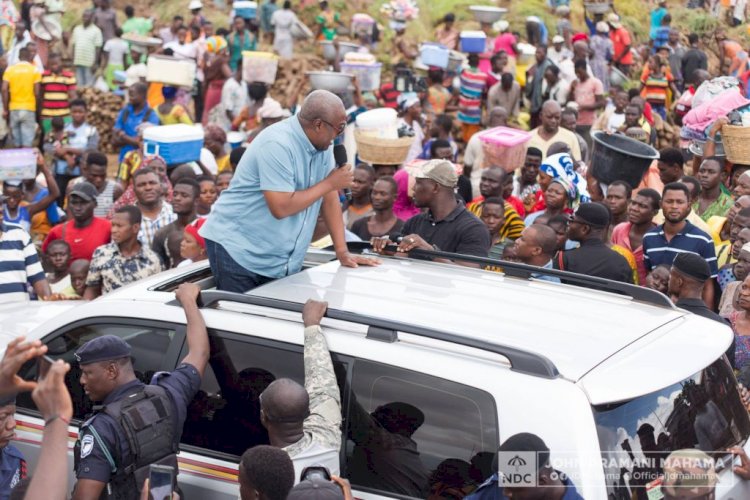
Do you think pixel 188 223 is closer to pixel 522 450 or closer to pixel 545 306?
pixel 545 306

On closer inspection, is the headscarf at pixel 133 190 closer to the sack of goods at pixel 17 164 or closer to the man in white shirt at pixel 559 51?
the sack of goods at pixel 17 164

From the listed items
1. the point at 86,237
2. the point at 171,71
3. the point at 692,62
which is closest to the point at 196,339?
the point at 86,237

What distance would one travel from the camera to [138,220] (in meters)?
7.20

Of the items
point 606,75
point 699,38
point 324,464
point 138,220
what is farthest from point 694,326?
point 699,38

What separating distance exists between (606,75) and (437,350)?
1476 cm

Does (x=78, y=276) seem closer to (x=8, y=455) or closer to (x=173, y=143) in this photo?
(x=173, y=143)

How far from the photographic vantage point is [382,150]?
9.62 meters

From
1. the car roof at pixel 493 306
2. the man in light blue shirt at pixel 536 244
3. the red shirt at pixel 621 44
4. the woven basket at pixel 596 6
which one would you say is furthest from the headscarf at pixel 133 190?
the woven basket at pixel 596 6

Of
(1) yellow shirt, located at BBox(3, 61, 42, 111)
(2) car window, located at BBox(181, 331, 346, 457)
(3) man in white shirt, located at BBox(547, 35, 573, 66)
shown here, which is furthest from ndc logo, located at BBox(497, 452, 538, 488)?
(3) man in white shirt, located at BBox(547, 35, 573, 66)

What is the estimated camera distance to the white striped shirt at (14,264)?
281 inches

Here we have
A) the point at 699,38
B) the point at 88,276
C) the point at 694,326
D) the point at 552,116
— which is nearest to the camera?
the point at 694,326

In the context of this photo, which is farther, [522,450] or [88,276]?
[88,276]

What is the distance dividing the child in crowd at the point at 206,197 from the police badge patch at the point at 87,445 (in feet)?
16.6

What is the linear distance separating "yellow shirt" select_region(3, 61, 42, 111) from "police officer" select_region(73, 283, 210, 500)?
1106 cm
